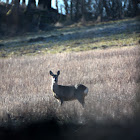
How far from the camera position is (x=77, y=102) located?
7.29m

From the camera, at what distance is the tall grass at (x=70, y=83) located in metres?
6.25

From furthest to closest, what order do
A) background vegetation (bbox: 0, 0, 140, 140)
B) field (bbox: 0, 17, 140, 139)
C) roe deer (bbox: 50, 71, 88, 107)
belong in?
roe deer (bbox: 50, 71, 88, 107) < background vegetation (bbox: 0, 0, 140, 140) < field (bbox: 0, 17, 140, 139)

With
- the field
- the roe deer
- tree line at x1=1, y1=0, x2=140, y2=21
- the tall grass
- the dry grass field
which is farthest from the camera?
tree line at x1=1, y1=0, x2=140, y2=21

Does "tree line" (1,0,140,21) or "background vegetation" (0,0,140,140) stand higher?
"tree line" (1,0,140,21)

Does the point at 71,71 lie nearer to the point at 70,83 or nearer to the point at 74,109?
the point at 70,83

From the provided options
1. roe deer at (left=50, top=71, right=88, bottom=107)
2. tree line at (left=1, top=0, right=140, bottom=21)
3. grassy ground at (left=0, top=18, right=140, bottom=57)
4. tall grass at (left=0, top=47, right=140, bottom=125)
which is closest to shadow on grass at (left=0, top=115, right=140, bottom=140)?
tall grass at (left=0, top=47, right=140, bottom=125)

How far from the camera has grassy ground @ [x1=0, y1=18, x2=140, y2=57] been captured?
20.4 meters

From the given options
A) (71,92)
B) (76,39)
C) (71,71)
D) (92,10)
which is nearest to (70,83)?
(71,71)

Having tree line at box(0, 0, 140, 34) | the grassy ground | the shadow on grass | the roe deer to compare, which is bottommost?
the shadow on grass

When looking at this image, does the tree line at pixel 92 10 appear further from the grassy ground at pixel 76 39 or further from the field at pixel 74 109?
the field at pixel 74 109

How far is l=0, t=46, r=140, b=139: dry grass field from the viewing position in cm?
578

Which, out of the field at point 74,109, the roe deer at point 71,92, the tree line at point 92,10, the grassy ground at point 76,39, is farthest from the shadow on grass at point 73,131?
the tree line at point 92,10

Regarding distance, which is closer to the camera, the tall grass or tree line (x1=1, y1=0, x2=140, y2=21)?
the tall grass

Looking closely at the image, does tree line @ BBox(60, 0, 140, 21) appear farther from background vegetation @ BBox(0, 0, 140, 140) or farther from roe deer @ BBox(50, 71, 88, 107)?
roe deer @ BBox(50, 71, 88, 107)
